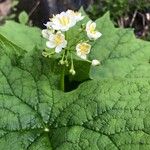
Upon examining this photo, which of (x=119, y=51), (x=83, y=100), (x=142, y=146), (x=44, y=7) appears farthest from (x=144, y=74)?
(x=44, y=7)

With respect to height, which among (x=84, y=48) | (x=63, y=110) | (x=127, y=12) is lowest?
(x=127, y=12)

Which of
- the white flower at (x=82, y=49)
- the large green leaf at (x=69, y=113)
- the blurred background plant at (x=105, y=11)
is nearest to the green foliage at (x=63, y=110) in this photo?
the large green leaf at (x=69, y=113)

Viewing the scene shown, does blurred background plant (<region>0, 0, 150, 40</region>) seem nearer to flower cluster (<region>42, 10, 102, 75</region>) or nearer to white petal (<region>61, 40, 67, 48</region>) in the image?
flower cluster (<region>42, 10, 102, 75</region>)

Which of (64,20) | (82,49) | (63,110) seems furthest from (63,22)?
(63,110)

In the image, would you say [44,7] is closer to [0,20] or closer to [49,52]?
[0,20]

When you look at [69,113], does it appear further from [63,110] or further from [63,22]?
[63,22]
